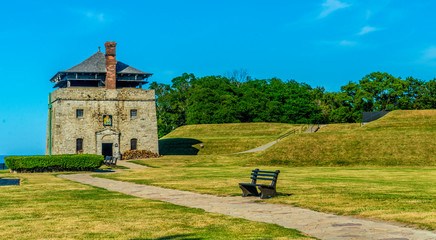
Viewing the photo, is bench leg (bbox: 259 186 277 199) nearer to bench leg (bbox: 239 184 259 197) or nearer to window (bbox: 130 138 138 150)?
bench leg (bbox: 239 184 259 197)

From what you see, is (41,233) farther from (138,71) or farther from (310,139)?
(138,71)

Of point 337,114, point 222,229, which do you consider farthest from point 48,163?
point 337,114

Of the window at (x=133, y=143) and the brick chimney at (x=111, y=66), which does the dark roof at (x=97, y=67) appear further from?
the window at (x=133, y=143)

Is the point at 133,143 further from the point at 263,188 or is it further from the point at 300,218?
the point at 300,218

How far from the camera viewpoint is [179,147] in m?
63.9

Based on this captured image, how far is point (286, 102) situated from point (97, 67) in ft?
166

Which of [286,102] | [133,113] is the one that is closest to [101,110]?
[133,113]

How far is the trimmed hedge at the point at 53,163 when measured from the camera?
114ft

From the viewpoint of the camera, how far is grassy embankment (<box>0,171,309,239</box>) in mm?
9929

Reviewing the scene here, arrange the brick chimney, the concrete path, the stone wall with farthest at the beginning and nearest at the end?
the brick chimney < the stone wall < the concrete path

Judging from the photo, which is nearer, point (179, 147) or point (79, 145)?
point (79, 145)

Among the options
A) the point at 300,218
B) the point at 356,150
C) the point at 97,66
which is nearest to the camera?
the point at 300,218

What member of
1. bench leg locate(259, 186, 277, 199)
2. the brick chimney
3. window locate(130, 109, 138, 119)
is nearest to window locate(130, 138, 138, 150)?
window locate(130, 109, 138, 119)

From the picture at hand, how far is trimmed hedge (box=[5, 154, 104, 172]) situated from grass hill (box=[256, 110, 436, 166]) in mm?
15367
